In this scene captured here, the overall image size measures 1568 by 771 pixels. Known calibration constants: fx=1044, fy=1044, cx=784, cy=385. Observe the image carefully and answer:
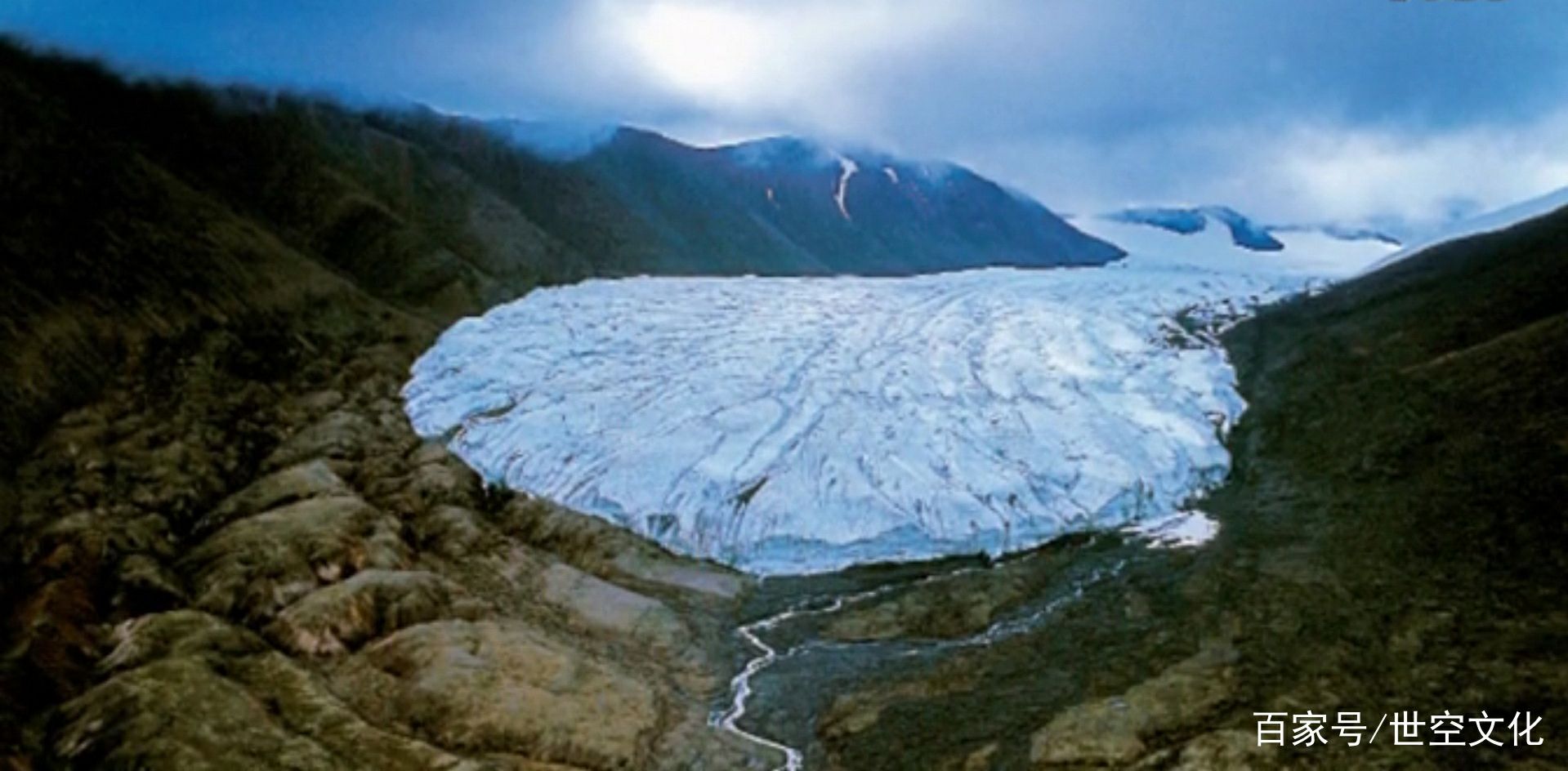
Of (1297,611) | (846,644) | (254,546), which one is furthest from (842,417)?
(254,546)

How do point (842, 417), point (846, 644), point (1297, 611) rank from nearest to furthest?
point (1297, 611)
point (846, 644)
point (842, 417)

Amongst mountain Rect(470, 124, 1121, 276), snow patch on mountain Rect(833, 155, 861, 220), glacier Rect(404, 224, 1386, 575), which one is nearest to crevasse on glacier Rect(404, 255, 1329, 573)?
glacier Rect(404, 224, 1386, 575)

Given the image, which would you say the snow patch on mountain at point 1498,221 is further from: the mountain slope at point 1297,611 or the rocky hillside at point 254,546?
the rocky hillside at point 254,546

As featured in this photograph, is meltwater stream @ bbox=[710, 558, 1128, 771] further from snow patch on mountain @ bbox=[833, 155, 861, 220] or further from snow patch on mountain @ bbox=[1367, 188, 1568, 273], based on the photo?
snow patch on mountain @ bbox=[833, 155, 861, 220]

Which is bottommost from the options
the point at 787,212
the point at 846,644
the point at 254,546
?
the point at 846,644

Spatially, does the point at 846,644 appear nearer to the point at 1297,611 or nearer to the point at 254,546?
the point at 1297,611

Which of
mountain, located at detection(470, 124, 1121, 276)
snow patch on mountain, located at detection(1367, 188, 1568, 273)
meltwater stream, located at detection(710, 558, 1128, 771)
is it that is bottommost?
meltwater stream, located at detection(710, 558, 1128, 771)

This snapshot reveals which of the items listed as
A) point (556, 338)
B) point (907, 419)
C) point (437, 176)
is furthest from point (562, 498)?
point (437, 176)
